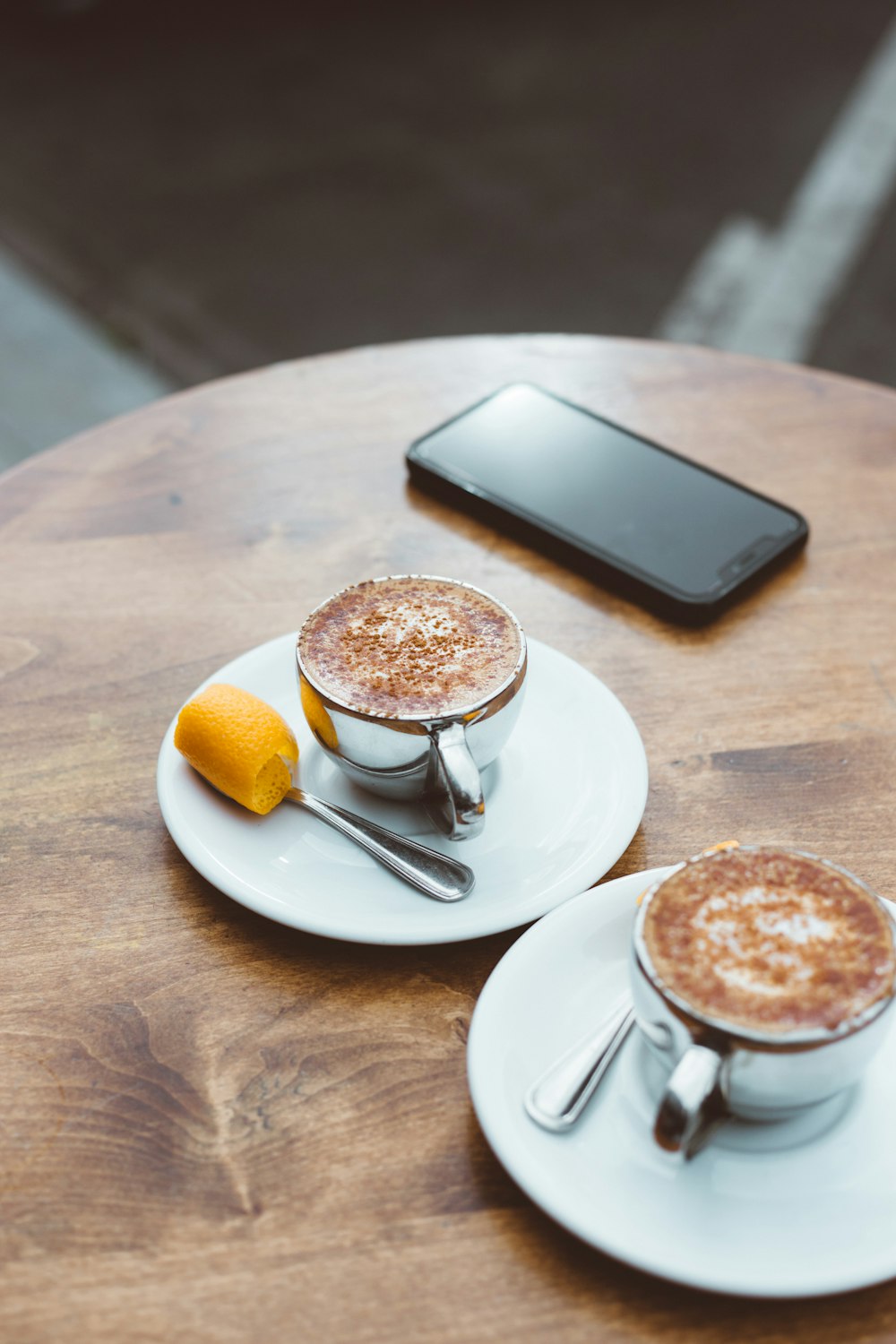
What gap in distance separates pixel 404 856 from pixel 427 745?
6 cm

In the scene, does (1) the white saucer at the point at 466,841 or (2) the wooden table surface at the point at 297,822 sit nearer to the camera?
(2) the wooden table surface at the point at 297,822

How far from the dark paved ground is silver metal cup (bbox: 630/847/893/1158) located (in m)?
2.08

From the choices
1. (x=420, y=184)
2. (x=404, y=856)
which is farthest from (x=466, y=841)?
(x=420, y=184)

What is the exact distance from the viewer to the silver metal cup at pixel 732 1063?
1.33ft

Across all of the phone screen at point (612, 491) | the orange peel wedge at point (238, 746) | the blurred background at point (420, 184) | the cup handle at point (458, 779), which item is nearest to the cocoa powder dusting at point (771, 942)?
the cup handle at point (458, 779)

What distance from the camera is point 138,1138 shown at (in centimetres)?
49

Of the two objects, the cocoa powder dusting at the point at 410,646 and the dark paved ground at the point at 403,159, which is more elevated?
the cocoa powder dusting at the point at 410,646

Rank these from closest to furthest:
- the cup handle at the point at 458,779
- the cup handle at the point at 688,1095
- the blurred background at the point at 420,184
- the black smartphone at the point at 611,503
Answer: the cup handle at the point at 688,1095, the cup handle at the point at 458,779, the black smartphone at the point at 611,503, the blurred background at the point at 420,184

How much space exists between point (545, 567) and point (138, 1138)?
493 mm

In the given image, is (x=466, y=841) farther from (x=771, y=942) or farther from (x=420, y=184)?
(x=420, y=184)

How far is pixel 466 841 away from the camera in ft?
1.96

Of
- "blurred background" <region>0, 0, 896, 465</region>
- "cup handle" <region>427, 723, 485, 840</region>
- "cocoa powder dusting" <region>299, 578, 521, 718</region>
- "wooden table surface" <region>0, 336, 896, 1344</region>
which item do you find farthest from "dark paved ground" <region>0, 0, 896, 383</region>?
"cup handle" <region>427, 723, 485, 840</region>

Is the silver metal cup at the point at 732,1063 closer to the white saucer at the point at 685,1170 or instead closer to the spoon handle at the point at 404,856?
the white saucer at the point at 685,1170

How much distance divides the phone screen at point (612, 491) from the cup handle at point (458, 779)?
0.29 m
